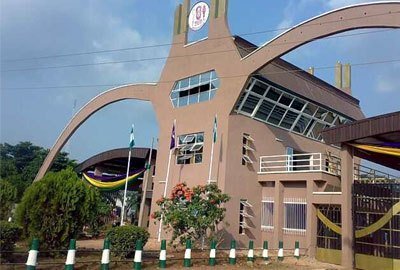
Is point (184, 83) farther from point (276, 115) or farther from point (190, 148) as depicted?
point (276, 115)

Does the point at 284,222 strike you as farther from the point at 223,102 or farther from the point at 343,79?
the point at 343,79

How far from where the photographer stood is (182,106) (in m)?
23.8

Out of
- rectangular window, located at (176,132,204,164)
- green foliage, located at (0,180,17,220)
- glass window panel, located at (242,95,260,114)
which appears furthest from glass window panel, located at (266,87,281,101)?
green foliage, located at (0,180,17,220)

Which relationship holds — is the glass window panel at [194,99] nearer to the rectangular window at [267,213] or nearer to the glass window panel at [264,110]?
the glass window panel at [264,110]

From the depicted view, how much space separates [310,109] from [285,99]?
8.83 feet

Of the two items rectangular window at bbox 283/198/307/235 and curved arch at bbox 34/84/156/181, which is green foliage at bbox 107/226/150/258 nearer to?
rectangular window at bbox 283/198/307/235

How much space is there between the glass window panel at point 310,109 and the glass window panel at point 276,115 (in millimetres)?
2137

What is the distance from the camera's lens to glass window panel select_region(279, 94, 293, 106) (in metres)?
23.1

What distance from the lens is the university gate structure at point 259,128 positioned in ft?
54.4

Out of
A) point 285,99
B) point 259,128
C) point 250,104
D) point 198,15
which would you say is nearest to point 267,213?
point 259,128

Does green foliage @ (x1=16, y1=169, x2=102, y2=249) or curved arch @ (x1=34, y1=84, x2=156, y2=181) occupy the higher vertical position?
curved arch @ (x1=34, y1=84, x2=156, y2=181)

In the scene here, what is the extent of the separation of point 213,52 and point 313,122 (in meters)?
8.08

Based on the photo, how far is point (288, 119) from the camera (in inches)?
957

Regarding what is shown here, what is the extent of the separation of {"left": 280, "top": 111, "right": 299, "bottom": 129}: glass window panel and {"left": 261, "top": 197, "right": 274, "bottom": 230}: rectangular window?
194 inches
